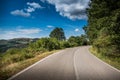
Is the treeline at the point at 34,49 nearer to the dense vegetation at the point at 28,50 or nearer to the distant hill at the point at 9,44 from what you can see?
the dense vegetation at the point at 28,50

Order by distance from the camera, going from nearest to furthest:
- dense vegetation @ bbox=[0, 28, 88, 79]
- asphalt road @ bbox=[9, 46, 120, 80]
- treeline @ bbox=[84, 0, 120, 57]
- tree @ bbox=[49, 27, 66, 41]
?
1. asphalt road @ bbox=[9, 46, 120, 80]
2. dense vegetation @ bbox=[0, 28, 88, 79]
3. treeline @ bbox=[84, 0, 120, 57]
4. tree @ bbox=[49, 27, 66, 41]

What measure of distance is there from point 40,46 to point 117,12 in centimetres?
2840

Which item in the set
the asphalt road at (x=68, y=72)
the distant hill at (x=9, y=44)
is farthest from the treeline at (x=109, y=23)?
the distant hill at (x=9, y=44)

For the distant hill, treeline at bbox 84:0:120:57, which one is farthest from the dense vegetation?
treeline at bbox 84:0:120:57

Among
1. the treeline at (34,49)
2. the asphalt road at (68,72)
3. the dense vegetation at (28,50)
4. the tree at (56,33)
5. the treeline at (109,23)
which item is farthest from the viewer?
the tree at (56,33)

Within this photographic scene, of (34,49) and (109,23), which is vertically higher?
(109,23)

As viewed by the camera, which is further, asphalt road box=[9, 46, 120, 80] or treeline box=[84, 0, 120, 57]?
treeline box=[84, 0, 120, 57]

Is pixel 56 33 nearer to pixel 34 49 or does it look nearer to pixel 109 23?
pixel 34 49

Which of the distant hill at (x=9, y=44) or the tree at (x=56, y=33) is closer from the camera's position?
the distant hill at (x=9, y=44)

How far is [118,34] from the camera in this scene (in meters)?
22.0

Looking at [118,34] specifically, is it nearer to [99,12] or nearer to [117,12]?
[117,12]

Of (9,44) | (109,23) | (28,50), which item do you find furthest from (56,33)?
(109,23)

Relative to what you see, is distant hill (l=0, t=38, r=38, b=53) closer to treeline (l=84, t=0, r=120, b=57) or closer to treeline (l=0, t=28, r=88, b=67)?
treeline (l=0, t=28, r=88, b=67)

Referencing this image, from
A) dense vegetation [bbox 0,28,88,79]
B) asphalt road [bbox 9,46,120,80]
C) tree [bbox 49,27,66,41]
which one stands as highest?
tree [bbox 49,27,66,41]
